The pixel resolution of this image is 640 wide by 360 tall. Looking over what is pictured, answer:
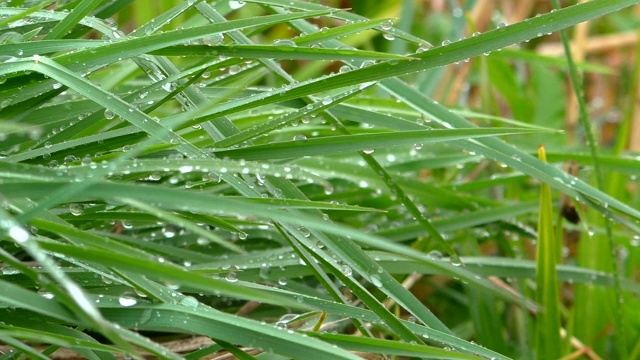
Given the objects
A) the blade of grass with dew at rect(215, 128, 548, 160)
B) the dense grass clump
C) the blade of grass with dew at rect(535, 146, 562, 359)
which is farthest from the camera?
the blade of grass with dew at rect(535, 146, 562, 359)

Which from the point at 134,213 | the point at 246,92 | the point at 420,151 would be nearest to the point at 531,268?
the point at 420,151

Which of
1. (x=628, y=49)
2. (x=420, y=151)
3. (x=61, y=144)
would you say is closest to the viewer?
(x=61, y=144)

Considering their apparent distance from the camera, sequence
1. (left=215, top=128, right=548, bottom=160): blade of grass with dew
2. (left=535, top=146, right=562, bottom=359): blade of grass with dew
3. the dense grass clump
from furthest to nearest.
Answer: (left=535, top=146, right=562, bottom=359): blade of grass with dew
(left=215, top=128, right=548, bottom=160): blade of grass with dew
the dense grass clump

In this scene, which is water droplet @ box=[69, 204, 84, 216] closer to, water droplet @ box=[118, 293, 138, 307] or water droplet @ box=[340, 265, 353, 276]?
water droplet @ box=[118, 293, 138, 307]

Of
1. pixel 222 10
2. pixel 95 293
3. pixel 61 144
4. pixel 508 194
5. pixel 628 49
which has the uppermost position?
pixel 628 49

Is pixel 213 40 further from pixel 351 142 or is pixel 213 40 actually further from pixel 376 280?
pixel 376 280

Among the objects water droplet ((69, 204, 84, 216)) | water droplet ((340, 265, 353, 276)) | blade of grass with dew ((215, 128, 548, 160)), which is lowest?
water droplet ((340, 265, 353, 276))

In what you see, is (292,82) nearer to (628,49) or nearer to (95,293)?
(95,293)

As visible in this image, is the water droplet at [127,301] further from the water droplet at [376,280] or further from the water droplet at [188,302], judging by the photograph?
the water droplet at [376,280]

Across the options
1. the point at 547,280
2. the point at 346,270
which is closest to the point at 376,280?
the point at 346,270

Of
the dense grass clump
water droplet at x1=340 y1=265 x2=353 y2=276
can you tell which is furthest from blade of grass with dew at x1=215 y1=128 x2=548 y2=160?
water droplet at x1=340 y1=265 x2=353 y2=276
